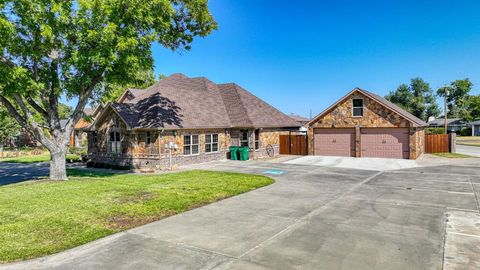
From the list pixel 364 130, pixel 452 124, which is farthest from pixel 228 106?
pixel 452 124

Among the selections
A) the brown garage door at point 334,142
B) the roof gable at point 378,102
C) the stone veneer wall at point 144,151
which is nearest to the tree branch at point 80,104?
the stone veneer wall at point 144,151

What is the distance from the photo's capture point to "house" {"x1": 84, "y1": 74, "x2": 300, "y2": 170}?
68.3 feet

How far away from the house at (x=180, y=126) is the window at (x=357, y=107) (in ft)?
22.6

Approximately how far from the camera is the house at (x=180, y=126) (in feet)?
68.3

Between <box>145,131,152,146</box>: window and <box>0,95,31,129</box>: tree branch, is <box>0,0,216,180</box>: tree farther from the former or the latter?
<box>145,131,152,146</box>: window

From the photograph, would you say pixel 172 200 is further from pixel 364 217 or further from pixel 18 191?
pixel 18 191

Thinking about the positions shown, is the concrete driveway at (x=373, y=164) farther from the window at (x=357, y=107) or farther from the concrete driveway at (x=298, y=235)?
the concrete driveway at (x=298, y=235)

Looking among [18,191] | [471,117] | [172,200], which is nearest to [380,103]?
[172,200]

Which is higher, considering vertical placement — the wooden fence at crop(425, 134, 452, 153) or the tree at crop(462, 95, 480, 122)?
the tree at crop(462, 95, 480, 122)

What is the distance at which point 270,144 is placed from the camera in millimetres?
28078

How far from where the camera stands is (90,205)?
10734 millimetres

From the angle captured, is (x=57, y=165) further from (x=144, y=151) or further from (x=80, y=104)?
(x=144, y=151)

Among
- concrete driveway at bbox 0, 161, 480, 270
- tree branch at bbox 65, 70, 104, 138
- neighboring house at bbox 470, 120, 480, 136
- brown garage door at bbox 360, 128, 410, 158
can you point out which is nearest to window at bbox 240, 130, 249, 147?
brown garage door at bbox 360, 128, 410, 158

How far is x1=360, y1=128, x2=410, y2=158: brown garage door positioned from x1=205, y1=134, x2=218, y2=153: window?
39.9 ft
